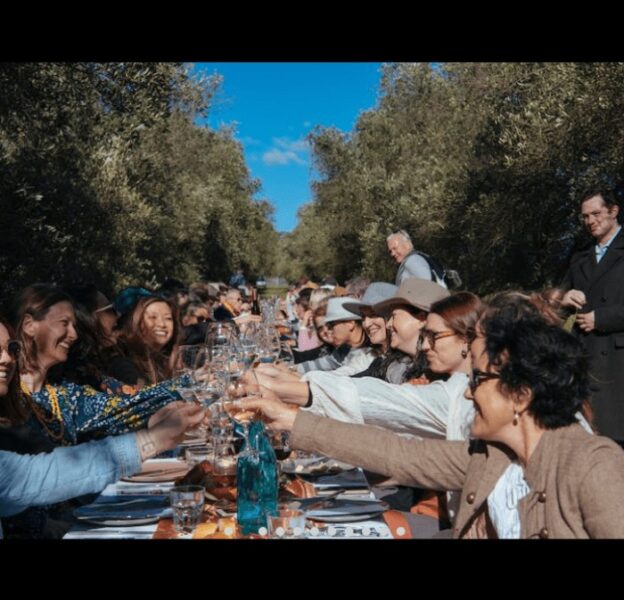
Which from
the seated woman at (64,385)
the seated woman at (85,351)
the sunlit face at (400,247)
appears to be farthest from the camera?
the sunlit face at (400,247)

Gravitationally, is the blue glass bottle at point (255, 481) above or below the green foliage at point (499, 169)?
below

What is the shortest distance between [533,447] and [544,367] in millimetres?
228

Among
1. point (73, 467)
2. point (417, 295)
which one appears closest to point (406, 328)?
point (417, 295)

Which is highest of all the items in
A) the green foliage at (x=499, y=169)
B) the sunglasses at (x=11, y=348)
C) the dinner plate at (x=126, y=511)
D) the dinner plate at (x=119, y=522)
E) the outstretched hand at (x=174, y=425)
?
the green foliage at (x=499, y=169)

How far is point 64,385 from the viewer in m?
4.17

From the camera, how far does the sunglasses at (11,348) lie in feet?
9.02

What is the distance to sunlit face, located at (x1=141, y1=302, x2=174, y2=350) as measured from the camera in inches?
232

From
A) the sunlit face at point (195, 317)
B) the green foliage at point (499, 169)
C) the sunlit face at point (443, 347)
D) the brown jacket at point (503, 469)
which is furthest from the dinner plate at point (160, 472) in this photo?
the green foliage at point (499, 169)

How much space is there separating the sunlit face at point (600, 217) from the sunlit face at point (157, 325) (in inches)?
127

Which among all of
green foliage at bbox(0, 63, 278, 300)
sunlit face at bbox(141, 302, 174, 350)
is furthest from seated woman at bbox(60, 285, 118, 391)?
green foliage at bbox(0, 63, 278, 300)

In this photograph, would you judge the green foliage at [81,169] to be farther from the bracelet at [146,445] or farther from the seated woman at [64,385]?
the bracelet at [146,445]

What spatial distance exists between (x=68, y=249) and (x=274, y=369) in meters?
8.91

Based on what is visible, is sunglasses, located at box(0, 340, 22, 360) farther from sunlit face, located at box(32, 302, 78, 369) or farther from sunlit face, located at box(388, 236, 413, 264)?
sunlit face, located at box(388, 236, 413, 264)
